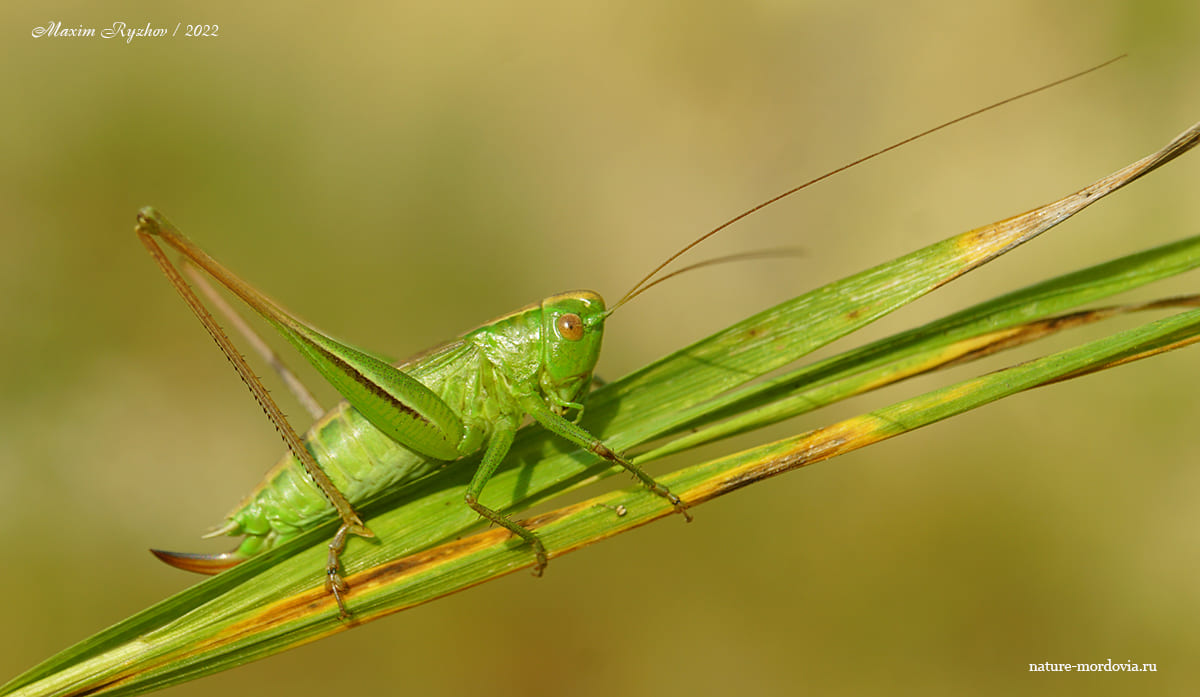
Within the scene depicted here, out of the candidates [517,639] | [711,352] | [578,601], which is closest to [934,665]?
[578,601]

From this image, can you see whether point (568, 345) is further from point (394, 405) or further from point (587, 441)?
point (394, 405)

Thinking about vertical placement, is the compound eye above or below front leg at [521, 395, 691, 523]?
above

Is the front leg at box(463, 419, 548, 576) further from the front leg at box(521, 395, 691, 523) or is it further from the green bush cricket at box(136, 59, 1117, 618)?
the front leg at box(521, 395, 691, 523)

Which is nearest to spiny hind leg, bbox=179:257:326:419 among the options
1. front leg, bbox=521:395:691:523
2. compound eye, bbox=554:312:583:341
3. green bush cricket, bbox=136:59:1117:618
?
green bush cricket, bbox=136:59:1117:618

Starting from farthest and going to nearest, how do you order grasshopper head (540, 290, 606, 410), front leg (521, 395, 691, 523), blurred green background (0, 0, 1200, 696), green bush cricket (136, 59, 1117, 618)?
1. blurred green background (0, 0, 1200, 696)
2. grasshopper head (540, 290, 606, 410)
3. green bush cricket (136, 59, 1117, 618)
4. front leg (521, 395, 691, 523)

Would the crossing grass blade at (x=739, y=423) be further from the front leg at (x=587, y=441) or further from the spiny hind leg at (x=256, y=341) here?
the spiny hind leg at (x=256, y=341)

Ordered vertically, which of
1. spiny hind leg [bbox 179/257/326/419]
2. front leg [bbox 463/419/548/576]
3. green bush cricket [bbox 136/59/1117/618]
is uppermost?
spiny hind leg [bbox 179/257/326/419]

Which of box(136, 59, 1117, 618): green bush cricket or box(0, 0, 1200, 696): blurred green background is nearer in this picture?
box(136, 59, 1117, 618): green bush cricket

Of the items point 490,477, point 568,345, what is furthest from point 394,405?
point 568,345
